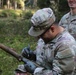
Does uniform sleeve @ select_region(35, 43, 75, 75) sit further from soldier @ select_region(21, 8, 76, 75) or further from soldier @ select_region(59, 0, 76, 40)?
soldier @ select_region(59, 0, 76, 40)

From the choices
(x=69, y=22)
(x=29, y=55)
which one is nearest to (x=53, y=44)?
(x=29, y=55)

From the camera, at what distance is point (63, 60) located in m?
3.09

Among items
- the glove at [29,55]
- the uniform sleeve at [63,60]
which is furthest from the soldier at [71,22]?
the uniform sleeve at [63,60]

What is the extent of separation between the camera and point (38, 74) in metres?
3.29

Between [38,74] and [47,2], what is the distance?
44.6 ft

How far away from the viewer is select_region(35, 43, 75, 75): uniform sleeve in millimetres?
3078

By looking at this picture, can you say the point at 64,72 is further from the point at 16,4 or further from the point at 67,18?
the point at 16,4

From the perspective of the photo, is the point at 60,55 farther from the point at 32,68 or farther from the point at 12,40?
the point at 12,40

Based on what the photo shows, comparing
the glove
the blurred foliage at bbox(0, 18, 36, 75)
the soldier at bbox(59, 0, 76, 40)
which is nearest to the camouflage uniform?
the glove

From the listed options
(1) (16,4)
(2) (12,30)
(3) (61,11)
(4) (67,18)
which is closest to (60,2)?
(3) (61,11)

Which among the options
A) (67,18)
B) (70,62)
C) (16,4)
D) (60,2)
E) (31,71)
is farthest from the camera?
(16,4)

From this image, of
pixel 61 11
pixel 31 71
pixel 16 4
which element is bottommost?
pixel 16 4

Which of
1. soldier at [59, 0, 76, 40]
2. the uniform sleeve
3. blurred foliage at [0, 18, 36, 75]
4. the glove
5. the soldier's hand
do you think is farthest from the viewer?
blurred foliage at [0, 18, 36, 75]

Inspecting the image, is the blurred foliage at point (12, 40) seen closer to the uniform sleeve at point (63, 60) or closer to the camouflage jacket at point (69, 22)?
the camouflage jacket at point (69, 22)
